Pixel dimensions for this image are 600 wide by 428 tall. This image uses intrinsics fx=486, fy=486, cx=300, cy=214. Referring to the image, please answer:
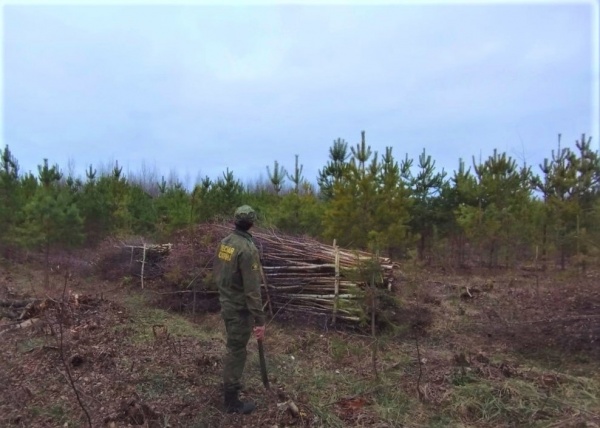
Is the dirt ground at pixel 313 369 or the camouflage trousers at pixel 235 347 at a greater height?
the camouflage trousers at pixel 235 347

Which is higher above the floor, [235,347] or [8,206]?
[8,206]

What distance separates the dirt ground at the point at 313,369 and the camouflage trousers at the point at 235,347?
29cm

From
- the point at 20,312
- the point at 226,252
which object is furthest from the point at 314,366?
the point at 20,312

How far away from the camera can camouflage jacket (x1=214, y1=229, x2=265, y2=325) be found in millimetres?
4441

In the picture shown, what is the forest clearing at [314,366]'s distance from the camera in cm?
434

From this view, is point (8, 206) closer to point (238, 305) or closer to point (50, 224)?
point (50, 224)

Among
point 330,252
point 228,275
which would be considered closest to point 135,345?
point 228,275

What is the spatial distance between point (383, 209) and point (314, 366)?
775 cm

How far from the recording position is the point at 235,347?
14.8ft

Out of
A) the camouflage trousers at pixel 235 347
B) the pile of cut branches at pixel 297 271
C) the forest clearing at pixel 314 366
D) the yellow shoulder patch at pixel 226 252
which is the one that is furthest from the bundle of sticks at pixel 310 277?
the yellow shoulder patch at pixel 226 252

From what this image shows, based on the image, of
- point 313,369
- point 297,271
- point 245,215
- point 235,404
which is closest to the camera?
point 235,404

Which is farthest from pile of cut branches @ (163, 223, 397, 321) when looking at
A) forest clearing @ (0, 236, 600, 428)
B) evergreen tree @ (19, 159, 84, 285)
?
evergreen tree @ (19, 159, 84, 285)

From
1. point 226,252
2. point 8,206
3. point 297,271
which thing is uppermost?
point 8,206

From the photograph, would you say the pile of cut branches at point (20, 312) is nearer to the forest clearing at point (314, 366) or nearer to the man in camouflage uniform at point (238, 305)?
the forest clearing at point (314, 366)
